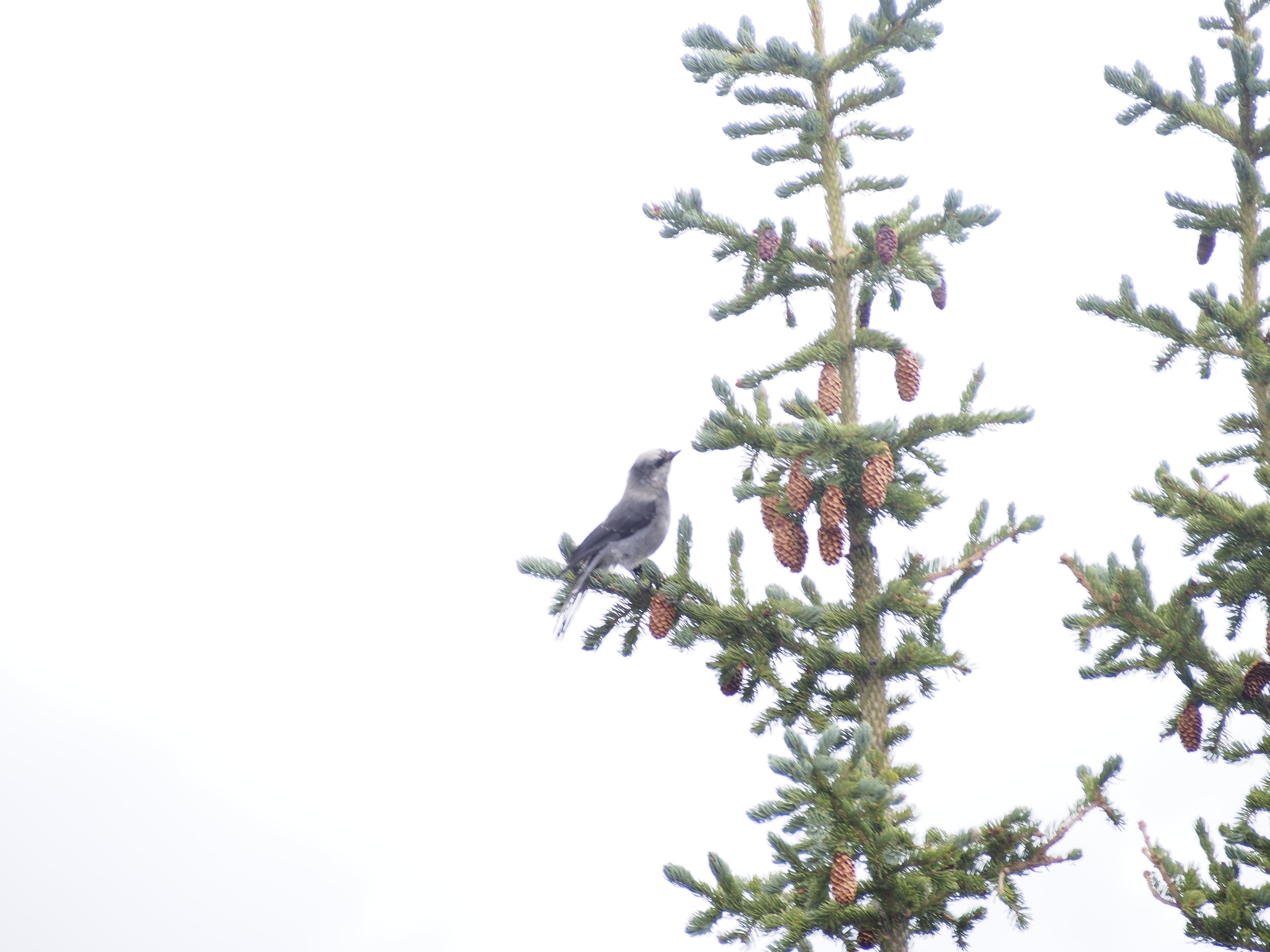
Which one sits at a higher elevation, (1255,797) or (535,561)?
(535,561)

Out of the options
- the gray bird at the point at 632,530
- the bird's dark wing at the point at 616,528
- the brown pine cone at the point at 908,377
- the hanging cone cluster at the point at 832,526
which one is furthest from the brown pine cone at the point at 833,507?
the bird's dark wing at the point at 616,528

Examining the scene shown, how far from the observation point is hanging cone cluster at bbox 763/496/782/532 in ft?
29.2

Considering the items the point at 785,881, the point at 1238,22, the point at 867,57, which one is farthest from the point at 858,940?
the point at 1238,22

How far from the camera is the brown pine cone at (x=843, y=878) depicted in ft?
23.3

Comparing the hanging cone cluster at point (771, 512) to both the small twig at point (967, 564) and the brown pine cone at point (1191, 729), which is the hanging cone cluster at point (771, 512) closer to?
the small twig at point (967, 564)

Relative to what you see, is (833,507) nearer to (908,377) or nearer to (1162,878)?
(908,377)

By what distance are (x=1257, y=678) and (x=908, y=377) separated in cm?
356

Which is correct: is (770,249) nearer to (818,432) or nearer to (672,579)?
(818,432)

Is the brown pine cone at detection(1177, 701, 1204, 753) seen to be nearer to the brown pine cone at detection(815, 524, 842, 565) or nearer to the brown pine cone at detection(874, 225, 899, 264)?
the brown pine cone at detection(815, 524, 842, 565)

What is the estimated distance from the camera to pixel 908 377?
9219 mm

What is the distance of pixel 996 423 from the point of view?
9.30m

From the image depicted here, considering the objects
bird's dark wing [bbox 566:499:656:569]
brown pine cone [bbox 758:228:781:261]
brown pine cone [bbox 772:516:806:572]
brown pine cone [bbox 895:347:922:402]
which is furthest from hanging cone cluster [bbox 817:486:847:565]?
bird's dark wing [bbox 566:499:656:569]

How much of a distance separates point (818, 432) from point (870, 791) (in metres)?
2.72

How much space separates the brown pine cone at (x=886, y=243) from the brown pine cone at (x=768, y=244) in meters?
0.78
